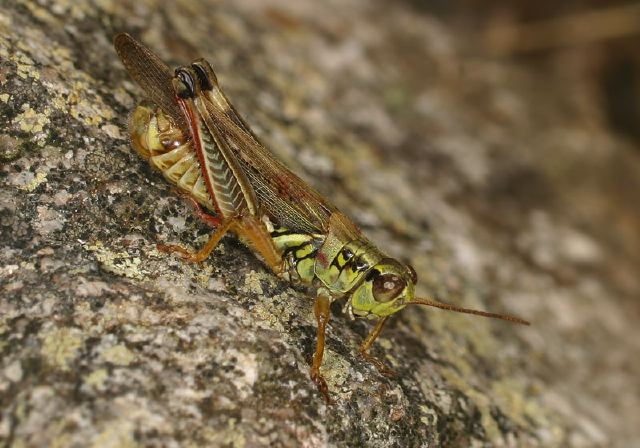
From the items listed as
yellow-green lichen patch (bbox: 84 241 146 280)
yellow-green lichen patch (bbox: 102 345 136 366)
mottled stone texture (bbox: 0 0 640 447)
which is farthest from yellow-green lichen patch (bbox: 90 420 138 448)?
yellow-green lichen patch (bbox: 84 241 146 280)

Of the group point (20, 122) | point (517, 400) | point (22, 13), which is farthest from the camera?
point (517, 400)

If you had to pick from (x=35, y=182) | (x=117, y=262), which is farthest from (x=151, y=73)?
(x=117, y=262)

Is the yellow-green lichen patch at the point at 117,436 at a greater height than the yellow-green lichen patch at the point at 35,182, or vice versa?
the yellow-green lichen patch at the point at 35,182

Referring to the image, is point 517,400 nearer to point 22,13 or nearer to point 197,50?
point 197,50

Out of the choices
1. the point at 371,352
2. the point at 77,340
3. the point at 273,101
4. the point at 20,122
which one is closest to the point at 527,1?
the point at 273,101

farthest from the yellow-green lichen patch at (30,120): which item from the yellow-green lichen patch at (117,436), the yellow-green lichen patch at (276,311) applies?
the yellow-green lichen patch at (117,436)

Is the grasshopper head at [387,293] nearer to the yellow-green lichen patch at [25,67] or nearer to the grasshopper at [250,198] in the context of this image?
the grasshopper at [250,198]

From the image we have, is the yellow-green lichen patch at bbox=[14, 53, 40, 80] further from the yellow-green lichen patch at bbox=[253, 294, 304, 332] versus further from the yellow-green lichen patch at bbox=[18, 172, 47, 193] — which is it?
the yellow-green lichen patch at bbox=[253, 294, 304, 332]
